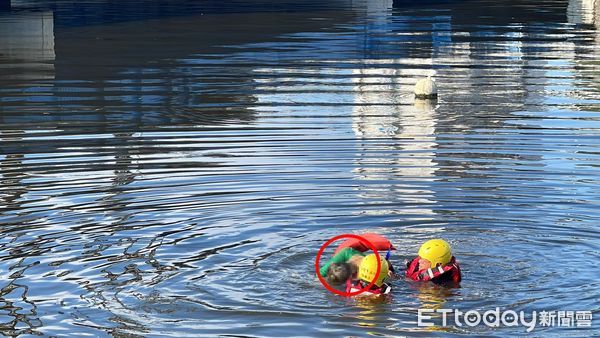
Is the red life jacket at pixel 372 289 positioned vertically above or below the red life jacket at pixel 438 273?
below

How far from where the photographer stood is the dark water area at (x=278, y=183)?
10.9 meters

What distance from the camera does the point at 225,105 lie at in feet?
70.4

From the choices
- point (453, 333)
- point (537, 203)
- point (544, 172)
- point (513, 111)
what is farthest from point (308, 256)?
point (513, 111)

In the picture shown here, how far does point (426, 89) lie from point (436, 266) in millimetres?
11148

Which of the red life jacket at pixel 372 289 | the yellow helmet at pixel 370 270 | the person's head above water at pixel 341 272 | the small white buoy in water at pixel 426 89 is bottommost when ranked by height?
the red life jacket at pixel 372 289

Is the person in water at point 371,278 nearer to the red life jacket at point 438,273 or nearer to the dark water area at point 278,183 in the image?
the dark water area at point 278,183

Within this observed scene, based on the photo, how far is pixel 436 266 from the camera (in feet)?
36.2

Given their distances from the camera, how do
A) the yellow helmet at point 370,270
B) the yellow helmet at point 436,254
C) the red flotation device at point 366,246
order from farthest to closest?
the red flotation device at point 366,246 < the yellow helmet at point 436,254 < the yellow helmet at point 370,270

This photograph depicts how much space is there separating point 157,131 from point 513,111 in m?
6.23

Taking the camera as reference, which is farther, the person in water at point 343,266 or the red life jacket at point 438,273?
the person in water at point 343,266

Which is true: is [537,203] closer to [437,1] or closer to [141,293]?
[141,293]

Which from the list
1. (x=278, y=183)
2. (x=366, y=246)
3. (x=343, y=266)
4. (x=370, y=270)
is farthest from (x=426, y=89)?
(x=370, y=270)

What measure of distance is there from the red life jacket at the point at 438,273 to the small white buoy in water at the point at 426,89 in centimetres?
1079

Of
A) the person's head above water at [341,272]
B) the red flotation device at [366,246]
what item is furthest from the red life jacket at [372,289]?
the red flotation device at [366,246]
